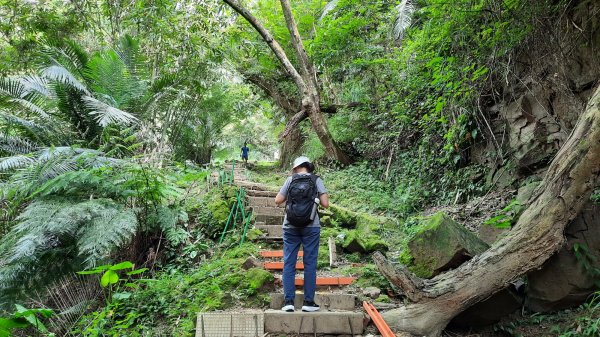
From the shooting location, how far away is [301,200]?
3920 millimetres

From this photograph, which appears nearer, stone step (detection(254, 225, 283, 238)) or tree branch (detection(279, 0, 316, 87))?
stone step (detection(254, 225, 283, 238))

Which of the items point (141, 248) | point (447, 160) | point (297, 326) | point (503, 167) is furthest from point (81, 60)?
point (503, 167)

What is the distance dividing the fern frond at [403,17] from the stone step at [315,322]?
7797 mm

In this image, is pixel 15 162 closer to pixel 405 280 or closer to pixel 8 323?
pixel 8 323

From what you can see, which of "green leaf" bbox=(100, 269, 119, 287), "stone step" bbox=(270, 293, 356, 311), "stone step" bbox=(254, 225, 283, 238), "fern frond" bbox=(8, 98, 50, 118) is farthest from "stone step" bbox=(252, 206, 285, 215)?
"green leaf" bbox=(100, 269, 119, 287)

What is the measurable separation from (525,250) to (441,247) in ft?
2.75

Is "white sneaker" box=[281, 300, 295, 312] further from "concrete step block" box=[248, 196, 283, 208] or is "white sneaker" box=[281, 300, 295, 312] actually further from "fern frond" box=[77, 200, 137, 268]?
"concrete step block" box=[248, 196, 283, 208]

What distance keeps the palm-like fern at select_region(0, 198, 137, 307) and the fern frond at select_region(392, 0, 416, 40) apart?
299 inches

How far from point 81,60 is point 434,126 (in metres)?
7.35

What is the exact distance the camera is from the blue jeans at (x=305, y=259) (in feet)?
12.9

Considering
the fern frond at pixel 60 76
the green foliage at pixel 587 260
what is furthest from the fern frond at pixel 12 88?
the green foliage at pixel 587 260

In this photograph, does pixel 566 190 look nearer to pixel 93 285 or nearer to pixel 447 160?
pixel 447 160

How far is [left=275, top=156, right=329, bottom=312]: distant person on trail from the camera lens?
154 inches

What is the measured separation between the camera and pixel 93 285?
4.80 m
